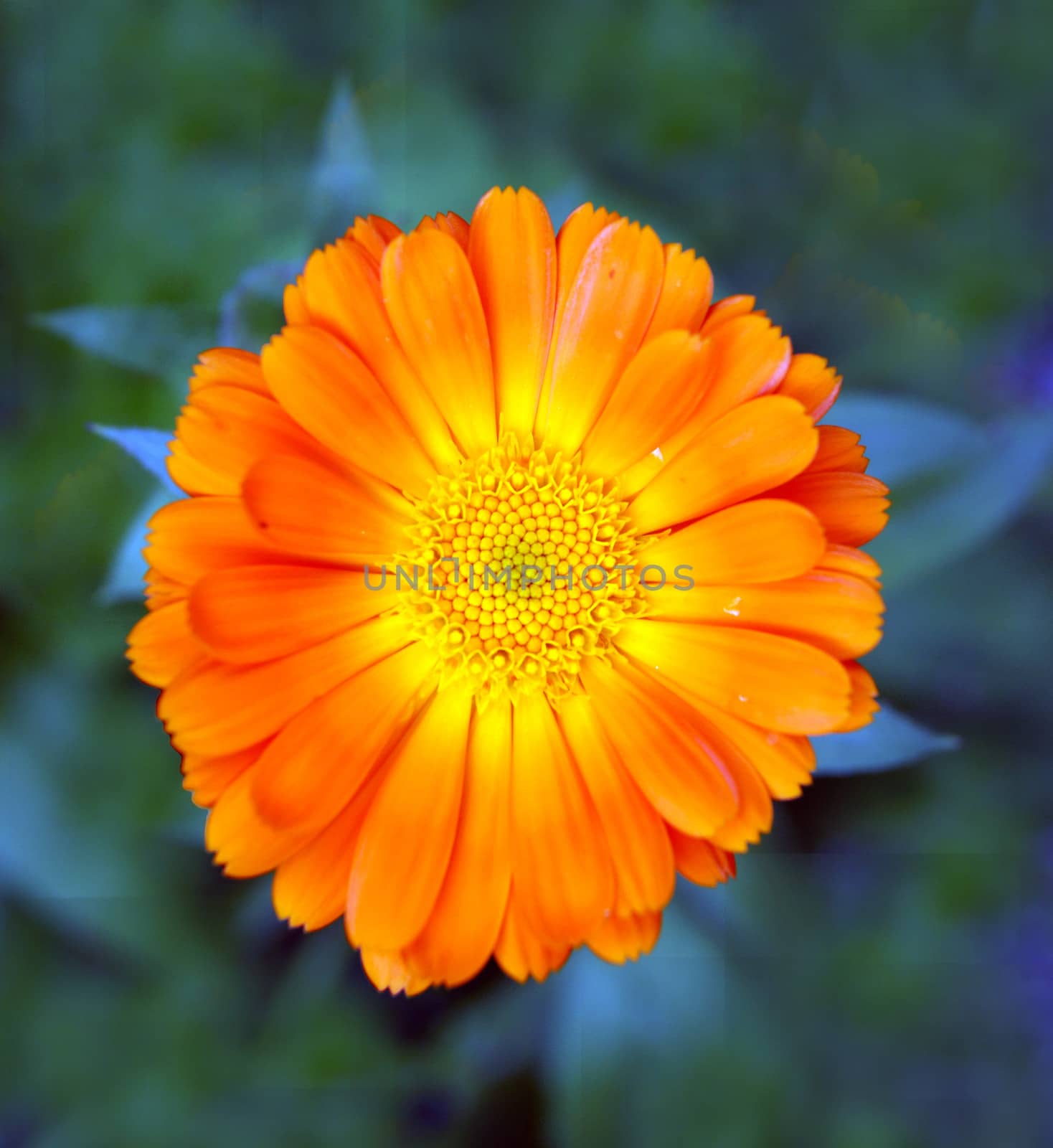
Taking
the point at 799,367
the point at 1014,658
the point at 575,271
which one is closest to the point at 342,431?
the point at 575,271

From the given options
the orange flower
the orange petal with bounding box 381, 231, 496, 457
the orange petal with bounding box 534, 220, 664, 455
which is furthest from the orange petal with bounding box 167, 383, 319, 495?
the orange petal with bounding box 534, 220, 664, 455

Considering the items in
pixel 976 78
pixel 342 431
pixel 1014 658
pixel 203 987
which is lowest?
pixel 203 987

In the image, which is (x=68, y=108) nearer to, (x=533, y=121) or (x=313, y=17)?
(x=313, y=17)

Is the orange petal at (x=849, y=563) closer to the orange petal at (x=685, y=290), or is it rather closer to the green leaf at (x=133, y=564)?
the orange petal at (x=685, y=290)

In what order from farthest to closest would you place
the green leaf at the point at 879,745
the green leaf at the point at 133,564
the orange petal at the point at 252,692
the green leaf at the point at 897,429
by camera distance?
the green leaf at the point at 897,429
the green leaf at the point at 133,564
the green leaf at the point at 879,745
the orange petal at the point at 252,692

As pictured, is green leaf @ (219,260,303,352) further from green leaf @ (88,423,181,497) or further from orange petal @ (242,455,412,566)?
orange petal @ (242,455,412,566)

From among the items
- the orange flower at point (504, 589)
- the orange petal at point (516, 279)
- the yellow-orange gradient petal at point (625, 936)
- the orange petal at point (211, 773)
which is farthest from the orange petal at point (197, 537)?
the yellow-orange gradient petal at point (625, 936)
